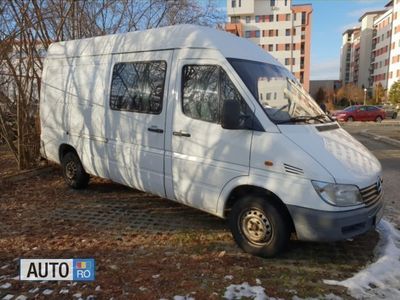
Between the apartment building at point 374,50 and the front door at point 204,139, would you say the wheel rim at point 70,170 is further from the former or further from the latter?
the apartment building at point 374,50

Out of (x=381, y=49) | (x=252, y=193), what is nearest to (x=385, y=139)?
(x=252, y=193)

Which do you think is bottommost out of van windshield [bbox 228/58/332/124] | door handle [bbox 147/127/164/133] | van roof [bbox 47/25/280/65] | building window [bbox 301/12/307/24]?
door handle [bbox 147/127/164/133]

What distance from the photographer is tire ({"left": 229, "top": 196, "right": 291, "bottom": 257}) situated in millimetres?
3709

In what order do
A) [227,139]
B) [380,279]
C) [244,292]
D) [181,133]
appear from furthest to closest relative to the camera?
[181,133], [227,139], [380,279], [244,292]

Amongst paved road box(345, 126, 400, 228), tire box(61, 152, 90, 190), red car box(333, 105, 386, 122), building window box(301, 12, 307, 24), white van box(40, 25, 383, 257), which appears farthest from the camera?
building window box(301, 12, 307, 24)

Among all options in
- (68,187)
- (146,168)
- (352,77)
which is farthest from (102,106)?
(352,77)

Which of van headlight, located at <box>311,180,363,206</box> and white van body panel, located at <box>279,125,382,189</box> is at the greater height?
white van body panel, located at <box>279,125,382,189</box>

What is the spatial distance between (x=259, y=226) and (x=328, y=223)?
0.78 m

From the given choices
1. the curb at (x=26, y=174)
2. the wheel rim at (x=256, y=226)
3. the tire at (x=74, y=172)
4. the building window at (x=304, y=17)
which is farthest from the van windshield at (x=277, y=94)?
the building window at (x=304, y=17)

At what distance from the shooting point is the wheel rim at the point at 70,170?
642 cm

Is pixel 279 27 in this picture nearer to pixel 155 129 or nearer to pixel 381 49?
pixel 381 49

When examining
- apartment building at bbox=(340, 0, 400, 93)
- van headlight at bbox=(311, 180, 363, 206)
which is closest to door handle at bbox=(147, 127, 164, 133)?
van headlight at bbox=(311, 180, 363, 206)

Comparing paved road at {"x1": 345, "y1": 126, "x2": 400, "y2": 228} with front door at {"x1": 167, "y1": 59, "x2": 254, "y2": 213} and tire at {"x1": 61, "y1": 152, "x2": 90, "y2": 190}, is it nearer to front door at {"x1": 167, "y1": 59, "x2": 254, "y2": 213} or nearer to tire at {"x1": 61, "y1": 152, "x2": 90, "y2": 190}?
front door at {"x1": 167, "y1": 59, "x2": 254, "y2": 213}

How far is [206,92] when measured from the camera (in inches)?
164
